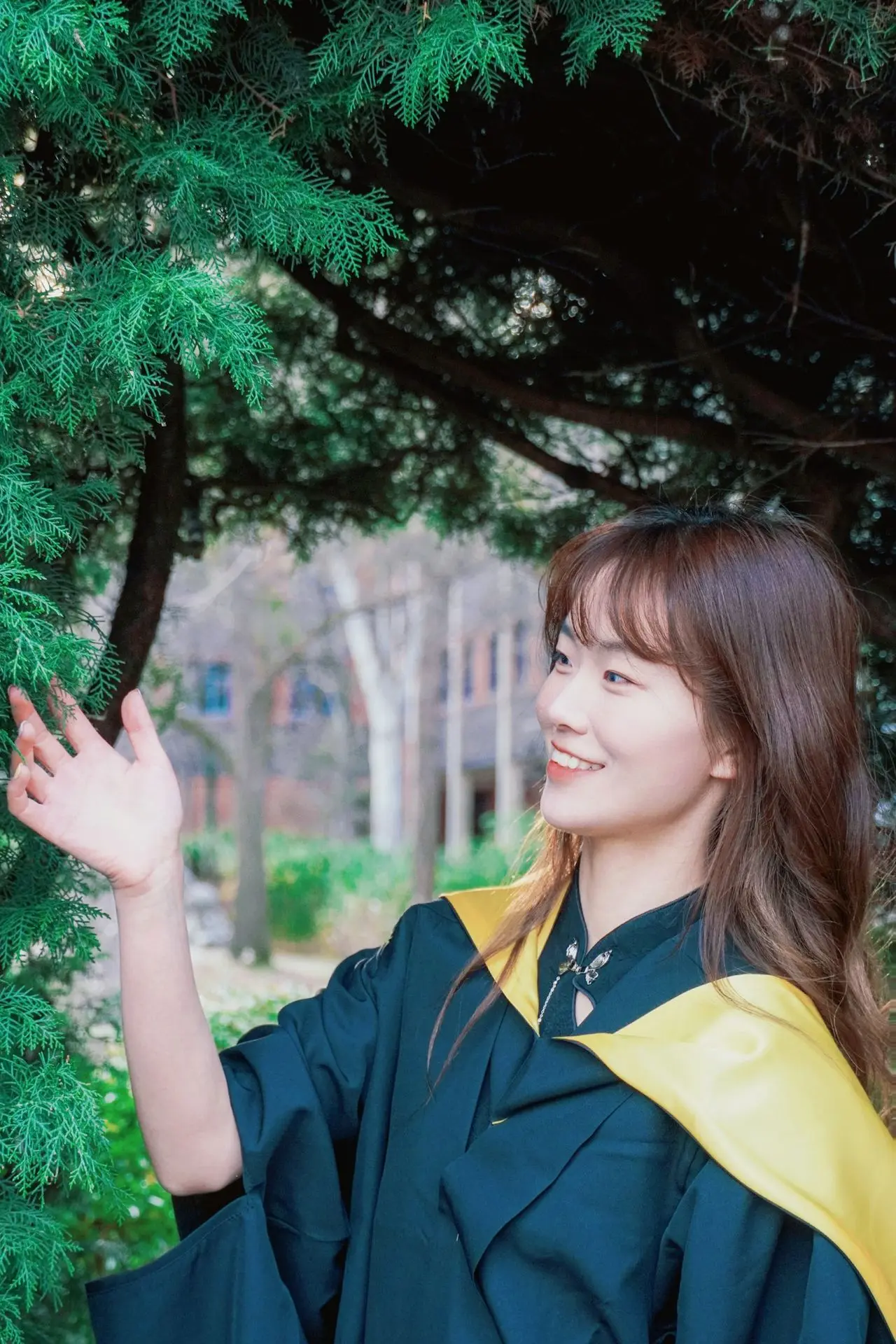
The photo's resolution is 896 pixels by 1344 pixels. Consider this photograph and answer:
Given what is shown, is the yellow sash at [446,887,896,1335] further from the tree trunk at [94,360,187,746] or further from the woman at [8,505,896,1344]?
the tree trunk at [94,360,187,746]

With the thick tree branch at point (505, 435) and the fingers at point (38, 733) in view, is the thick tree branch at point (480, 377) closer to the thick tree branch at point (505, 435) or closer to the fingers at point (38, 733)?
the thick tree branch at point (505, 435)

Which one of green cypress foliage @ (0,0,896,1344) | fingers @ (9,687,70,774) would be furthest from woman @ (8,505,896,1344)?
green cypress foliage @ (0,0,896,1344)

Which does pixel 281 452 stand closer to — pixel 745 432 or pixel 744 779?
pixel 745 432

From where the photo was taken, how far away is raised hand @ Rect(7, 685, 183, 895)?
1.41 meters

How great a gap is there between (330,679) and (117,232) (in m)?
20.6

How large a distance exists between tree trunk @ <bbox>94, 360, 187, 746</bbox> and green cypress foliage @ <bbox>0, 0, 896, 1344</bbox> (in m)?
0.85

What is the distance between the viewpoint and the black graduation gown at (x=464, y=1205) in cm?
143

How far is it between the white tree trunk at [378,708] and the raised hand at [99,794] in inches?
534

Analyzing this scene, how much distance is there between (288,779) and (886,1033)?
69.2ft

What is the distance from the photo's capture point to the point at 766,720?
5.55 ft

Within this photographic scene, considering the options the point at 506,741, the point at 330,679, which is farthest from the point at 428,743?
the point at 330,679

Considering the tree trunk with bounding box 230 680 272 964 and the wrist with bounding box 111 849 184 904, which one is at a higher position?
the wrist with bounding box 111 849 184 904

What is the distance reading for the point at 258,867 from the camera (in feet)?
40.7

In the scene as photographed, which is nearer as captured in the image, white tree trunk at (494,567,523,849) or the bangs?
the bangs
